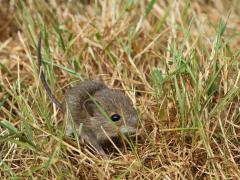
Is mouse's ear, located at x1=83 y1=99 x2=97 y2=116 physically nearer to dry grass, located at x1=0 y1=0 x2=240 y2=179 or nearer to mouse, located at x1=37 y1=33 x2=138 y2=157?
mouse, located at x1=37 y1=33 x2=138 y2=157

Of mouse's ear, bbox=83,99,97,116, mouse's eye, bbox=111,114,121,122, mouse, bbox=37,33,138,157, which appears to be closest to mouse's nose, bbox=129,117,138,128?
mouse, bbox=37,33,138,157

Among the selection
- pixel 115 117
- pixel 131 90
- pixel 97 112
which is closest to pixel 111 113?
pixel 115 117

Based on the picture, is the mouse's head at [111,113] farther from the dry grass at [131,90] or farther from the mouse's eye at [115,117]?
the dry grass at [131,90]

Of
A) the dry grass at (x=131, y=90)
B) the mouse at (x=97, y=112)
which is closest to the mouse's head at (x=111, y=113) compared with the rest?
the mouse at (x=97, y=112)

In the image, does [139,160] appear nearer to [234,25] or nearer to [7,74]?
[7,74]

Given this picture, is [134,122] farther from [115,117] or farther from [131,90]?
[131,90]

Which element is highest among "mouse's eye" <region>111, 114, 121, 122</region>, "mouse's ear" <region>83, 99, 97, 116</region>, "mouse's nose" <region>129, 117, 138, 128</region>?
"mouse's ear" <region>83, 99, 97, 116</region>
